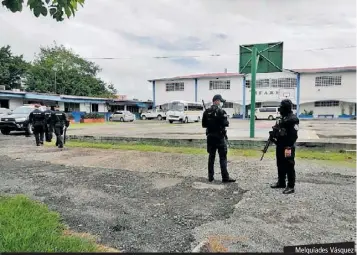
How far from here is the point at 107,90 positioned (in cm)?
5959

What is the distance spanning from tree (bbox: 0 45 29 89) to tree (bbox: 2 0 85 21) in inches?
1866

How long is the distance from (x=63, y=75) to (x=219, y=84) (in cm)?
2426

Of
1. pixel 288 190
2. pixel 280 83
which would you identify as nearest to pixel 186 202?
pixel 288 190

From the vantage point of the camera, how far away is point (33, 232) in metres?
3.47

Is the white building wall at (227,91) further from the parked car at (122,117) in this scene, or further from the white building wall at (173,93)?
the parked car at (122,117)

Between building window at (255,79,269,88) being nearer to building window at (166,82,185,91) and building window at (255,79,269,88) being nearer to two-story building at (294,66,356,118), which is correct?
two-story building at (294,66,356,118)

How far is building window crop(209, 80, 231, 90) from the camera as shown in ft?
152

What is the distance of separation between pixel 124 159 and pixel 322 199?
5.57m

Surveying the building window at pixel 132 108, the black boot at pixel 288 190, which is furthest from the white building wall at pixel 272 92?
the black boot at pixel 288 190

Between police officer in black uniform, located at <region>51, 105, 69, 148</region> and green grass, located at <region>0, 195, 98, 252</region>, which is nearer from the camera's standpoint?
green grass, located at <region>0, 195, 98, 252</region>

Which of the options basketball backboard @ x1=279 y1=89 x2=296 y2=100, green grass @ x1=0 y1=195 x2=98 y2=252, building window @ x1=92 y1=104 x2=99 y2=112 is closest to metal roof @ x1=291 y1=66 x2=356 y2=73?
basketball backboard @ x1=279 y1=89 x2=296 y2=100

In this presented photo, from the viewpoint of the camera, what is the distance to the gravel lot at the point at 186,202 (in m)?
3.60

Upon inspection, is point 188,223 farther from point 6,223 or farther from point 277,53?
point 277,53

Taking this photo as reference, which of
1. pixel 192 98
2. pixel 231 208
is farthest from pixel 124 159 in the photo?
pixel 192 98
